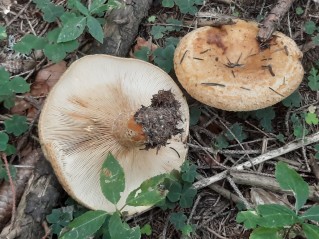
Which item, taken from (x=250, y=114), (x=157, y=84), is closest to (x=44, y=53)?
(x=157, y=84)

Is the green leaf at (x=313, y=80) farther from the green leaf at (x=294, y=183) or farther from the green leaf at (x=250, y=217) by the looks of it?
the green leaf at (x=250, y=217)

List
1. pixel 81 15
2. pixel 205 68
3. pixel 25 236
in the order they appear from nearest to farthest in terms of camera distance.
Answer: pixel 25 236, pixel 205 68, pixel 81 15

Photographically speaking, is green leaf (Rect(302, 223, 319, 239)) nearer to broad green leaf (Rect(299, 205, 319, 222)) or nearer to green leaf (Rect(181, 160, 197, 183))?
broad green leaf (Rect(299, 205, 319, 222))

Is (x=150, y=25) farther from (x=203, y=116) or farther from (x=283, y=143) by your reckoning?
(x=283, y=143)

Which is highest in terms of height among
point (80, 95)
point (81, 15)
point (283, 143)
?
point (81, 15)

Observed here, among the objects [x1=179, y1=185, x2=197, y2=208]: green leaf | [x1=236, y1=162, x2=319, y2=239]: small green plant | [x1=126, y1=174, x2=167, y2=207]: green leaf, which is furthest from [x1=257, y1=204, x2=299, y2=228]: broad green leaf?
[x1=179, y1=185, x2=197, y2=208]: green leaf

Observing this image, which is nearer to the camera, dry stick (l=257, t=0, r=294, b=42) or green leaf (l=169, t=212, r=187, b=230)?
green leaf (l=169, t=212, r=187, b=230)

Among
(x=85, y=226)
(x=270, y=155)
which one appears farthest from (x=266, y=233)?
(x=85, y=226)
